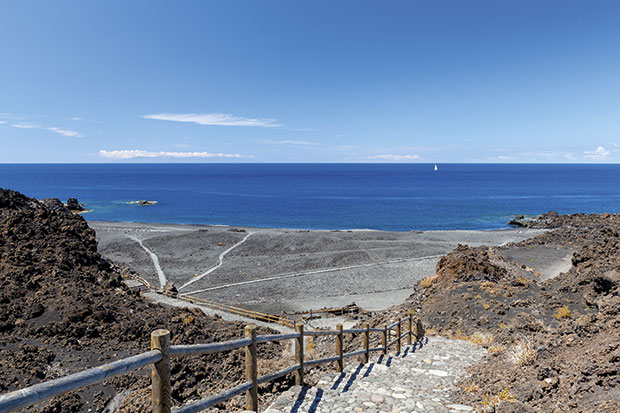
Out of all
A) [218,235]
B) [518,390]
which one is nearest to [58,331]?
[518,390]

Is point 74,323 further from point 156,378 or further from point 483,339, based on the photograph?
point 483,339

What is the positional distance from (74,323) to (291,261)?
34.8m

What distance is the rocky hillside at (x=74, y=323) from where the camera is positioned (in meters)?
10.9

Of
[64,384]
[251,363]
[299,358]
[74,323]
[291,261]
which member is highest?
[64,384]

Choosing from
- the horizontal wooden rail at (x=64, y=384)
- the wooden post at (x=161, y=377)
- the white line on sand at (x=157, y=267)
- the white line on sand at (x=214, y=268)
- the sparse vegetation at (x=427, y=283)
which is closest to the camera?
the horizontal wooden rail at (x=64, y=384)

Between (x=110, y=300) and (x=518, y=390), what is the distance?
1565 cm

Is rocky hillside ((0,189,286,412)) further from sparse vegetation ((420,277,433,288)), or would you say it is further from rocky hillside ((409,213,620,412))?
sparse vegetation ((420,277,433,288))

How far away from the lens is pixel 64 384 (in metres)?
3.24

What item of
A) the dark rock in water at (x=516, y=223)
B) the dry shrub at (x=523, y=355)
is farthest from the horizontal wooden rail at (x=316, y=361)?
the dark rock in water at (x=516, y=223)

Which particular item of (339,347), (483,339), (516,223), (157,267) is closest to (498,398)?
(339,347)

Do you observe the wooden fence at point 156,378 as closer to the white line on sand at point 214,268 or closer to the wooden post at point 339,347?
the wooden post at point 339,347

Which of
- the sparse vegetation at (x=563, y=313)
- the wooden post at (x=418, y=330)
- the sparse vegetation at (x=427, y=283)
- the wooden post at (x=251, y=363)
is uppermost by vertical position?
the wooden post at (x=251, y=363)

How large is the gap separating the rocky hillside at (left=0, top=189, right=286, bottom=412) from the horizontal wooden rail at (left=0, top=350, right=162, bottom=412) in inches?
229

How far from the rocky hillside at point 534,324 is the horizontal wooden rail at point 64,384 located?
576 centimetres
